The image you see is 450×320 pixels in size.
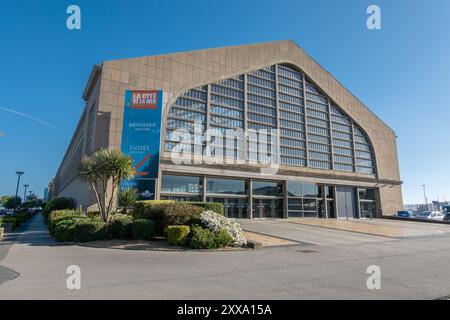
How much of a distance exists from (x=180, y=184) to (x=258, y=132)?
1488 cm

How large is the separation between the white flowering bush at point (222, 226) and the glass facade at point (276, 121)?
19515 mm

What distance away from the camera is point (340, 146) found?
50.5 m

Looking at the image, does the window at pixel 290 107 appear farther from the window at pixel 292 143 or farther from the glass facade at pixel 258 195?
the glass facade at pixel 258 195

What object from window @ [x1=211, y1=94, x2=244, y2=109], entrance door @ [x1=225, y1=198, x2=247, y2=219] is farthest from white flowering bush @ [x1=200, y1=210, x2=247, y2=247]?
window @ [x1=211, y1=94, x2=244, y2=109]

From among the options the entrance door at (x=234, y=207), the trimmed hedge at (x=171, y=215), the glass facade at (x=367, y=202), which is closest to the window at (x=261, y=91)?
the entrance door at (x=234, y=207)

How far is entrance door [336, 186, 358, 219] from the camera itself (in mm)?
47219

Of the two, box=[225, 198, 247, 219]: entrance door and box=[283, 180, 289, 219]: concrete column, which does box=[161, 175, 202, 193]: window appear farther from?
box=[283, 180, 289, 219]: concrete column

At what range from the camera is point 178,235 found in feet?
45.9

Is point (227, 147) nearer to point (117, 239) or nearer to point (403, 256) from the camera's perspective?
point (117, 239)

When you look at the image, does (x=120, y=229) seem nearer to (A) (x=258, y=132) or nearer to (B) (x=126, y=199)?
(B) (x=126, y=199)

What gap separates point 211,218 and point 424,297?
10309mm

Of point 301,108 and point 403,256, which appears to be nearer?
point 403,256

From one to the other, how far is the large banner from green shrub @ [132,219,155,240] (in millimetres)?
12672
